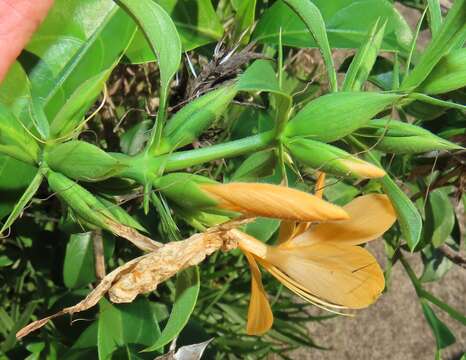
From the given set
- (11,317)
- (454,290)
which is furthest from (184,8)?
(454,290)

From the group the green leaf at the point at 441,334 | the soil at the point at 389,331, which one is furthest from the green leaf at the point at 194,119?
the soil at the point at 389,331

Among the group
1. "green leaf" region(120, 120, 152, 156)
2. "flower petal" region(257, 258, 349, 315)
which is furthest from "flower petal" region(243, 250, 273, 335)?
"green leaf" region(120, 120, 152, 156)

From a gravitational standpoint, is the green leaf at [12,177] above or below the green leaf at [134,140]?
above

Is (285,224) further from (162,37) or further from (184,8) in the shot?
(184,8)

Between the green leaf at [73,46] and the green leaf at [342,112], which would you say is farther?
the green leaf at [73,46]

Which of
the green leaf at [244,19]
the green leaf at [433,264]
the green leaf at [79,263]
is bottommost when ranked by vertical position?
the green leaf at [433,264]

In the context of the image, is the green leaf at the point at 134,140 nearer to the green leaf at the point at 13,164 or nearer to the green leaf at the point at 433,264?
the green leaf at the point at 13,164

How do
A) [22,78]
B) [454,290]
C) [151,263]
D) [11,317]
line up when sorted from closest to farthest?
[151,263], [22,78], [11,317], [454,290]
